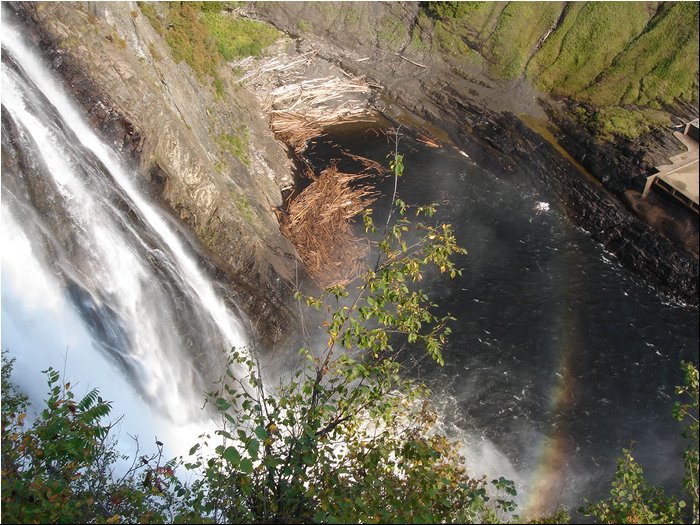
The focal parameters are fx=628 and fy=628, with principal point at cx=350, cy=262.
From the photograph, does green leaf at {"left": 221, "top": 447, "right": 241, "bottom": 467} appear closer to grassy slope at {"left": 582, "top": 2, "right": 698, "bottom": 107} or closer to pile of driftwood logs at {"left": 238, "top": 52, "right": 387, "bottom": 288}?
pile of driftwood logs at {"left": 238, "top": 52, "right": 387, "bottom": 288}

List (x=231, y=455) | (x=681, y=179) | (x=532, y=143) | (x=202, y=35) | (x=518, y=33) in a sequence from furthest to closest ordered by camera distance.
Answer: (x=518, y=33)
(x=532, y=143)
(x=681, y=179)
(x=202, y=35)
(x=231, y=455)

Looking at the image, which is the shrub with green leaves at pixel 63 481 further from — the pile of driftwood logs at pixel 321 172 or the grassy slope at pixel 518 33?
the grassy slope at pixel 518 33

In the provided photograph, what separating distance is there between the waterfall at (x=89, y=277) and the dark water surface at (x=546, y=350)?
20.3 feet

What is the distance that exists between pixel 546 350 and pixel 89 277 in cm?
1223

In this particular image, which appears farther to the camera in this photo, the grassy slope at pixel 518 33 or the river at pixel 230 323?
the grassy slope at pixel 518 33

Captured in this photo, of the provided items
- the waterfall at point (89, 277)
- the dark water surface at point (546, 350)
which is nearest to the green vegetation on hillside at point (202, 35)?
the waterfall at point (89, 277)

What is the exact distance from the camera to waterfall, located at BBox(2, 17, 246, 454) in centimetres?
1268

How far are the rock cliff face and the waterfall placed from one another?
0.58m

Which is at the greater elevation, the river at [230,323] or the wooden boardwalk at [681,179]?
the wooden boardwalk at [681,179]

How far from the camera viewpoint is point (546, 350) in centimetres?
1789

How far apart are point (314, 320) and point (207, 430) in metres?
4.69

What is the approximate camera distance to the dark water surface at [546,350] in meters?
15.4

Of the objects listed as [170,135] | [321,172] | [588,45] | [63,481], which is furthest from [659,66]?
[63,481]

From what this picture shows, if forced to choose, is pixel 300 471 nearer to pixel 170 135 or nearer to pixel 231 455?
pixel 231 455
